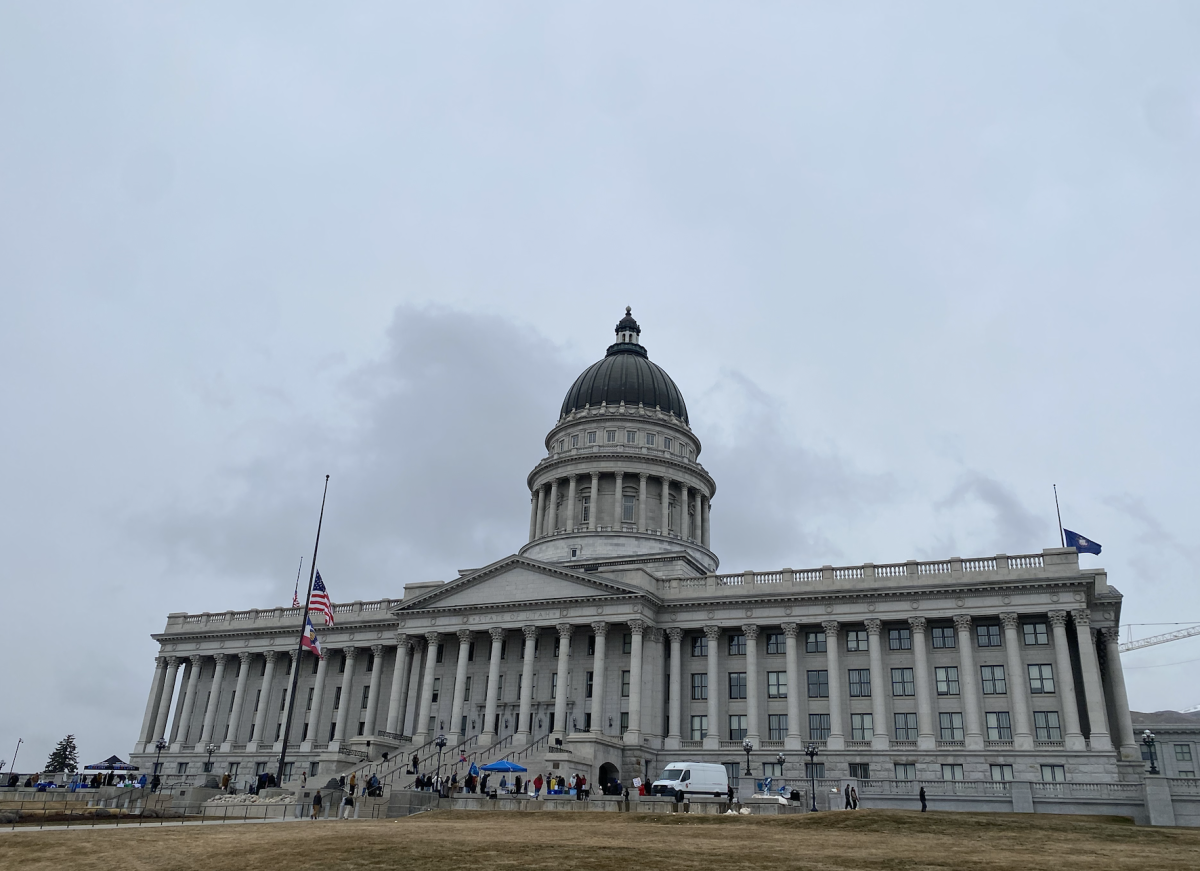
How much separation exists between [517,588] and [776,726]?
21.0 meters

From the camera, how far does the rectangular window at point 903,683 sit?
2454 inches

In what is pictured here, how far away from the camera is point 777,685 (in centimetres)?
6556

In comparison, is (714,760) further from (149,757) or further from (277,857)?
(149,757)

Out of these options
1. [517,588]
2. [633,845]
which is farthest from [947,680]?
[633,845]

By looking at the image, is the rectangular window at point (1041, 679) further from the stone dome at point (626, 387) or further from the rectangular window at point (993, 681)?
the stone dome at point (626, 387)

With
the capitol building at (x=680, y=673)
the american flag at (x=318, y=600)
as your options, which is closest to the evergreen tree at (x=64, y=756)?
the capitol building at (x=680, y=673)

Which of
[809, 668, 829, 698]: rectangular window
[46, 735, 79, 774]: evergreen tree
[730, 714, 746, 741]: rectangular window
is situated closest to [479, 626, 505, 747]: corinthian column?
[730, 714, 746, 741]: rectangular window

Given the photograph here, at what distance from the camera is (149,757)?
82562 millimetres

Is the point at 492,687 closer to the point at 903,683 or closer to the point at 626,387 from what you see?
the point at 903,683

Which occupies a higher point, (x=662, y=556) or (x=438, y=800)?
(x=662, y=556)

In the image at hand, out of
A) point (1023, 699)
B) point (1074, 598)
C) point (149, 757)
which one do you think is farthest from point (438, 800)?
point (149, 757)

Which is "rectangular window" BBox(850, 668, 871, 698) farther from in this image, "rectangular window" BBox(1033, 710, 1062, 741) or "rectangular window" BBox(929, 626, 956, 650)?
"rectangular window" BBox(1033, 710, 1062, 741)

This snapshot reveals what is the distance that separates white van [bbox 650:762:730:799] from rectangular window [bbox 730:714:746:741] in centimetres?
1592

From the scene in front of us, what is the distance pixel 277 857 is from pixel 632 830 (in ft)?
38.9
